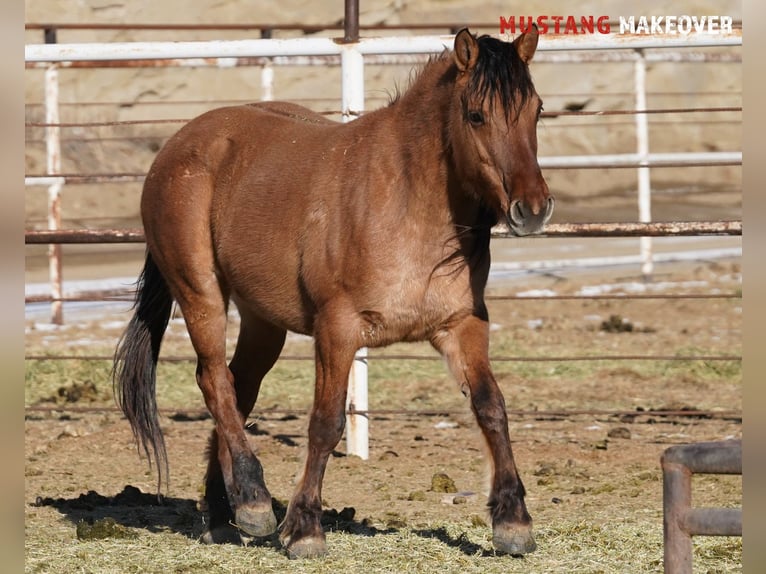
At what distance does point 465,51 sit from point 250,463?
179 centimetres

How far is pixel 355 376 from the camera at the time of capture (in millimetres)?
6281

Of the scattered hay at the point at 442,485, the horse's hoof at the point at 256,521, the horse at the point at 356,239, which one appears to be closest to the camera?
the horse at the point at 356,239

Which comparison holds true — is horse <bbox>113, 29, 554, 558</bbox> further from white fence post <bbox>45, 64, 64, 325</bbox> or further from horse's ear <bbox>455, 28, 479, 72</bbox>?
white fence post <bbox>45, 64, 64, 325</bbox>

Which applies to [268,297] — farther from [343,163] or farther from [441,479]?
[441,479]

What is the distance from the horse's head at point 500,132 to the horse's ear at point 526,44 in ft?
0.08

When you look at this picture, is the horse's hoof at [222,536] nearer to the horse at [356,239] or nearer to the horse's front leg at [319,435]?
the horse at [356,239]

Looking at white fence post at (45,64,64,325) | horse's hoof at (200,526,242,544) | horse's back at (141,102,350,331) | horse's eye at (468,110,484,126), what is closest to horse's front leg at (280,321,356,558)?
horse's back at (141,102,350,331)

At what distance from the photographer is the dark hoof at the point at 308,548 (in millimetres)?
4230

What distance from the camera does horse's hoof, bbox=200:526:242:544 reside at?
476cm

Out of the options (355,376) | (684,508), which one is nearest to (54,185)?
(355,376)

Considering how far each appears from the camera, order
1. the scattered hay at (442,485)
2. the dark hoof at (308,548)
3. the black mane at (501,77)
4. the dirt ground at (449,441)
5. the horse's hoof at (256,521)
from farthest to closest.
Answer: the scattered hay at (442,485)
the dirt ground at (449,441)
the horse's hoof at (256,521)
the dark hoof at (308,548)
the black mane at (501,77)

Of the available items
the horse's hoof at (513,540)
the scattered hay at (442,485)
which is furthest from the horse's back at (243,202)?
the scattered hay at (442,485)

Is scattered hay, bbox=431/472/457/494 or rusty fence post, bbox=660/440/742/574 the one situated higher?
rusty fence post, bbox=660/440/742/574

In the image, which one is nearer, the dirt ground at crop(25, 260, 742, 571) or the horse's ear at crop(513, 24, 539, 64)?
the horse's ear at crop(513, 24, 539, 64)
